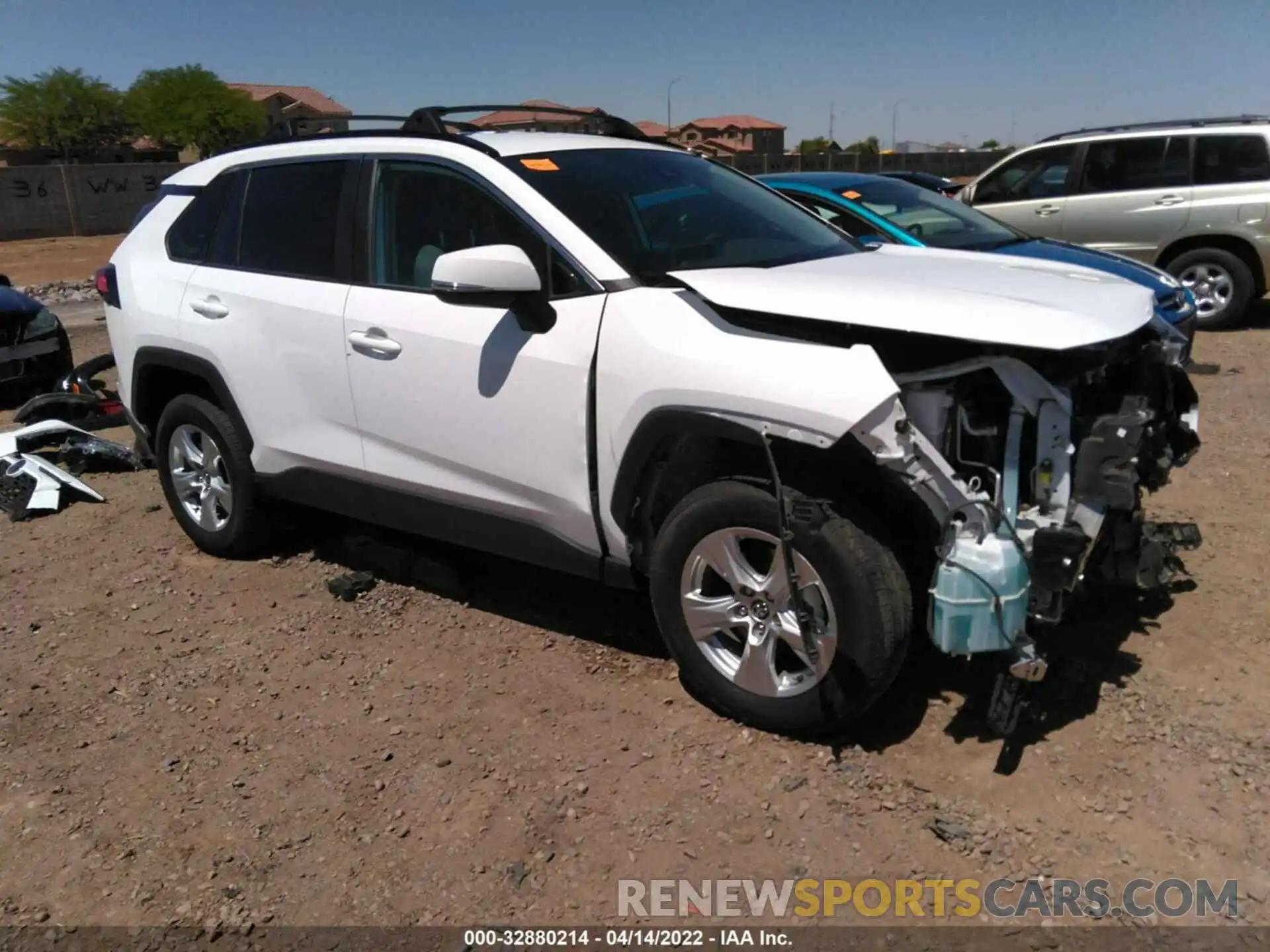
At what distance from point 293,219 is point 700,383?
225 cm

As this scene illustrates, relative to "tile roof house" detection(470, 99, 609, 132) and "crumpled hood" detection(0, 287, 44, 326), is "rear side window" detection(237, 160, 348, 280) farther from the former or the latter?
"crumpled hood" detection(0, 287, 44, 326)

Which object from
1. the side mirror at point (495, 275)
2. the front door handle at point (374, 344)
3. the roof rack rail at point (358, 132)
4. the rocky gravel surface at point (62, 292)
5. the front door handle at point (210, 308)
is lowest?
the rocky gravel surface at point (62, 292)

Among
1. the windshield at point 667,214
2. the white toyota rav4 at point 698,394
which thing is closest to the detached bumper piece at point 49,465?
the white toyota rav4 at point 698,394

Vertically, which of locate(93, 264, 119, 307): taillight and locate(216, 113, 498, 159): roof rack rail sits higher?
locate(216, 113, 498, 159): roof rack rail

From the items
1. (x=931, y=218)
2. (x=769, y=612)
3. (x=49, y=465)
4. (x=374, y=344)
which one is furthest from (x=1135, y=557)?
(x=49, y=465)

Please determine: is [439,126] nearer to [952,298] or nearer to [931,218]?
[952,298]

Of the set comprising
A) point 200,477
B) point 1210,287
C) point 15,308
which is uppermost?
point 15,308

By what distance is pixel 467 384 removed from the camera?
3666 mm

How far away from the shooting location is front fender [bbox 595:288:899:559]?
285 cm

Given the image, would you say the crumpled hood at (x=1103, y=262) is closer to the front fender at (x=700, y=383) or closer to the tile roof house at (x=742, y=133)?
the front fender at (x=700, y=383)

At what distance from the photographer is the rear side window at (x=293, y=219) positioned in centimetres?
421

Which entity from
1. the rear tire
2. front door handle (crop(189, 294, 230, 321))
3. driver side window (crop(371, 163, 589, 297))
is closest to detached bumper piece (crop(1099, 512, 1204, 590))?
driver side window (crop(371, 163, 589, 297))

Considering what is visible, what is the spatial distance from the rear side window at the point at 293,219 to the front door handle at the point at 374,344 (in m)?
0.34

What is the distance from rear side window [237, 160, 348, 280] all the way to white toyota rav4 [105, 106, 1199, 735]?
0.02 metres
